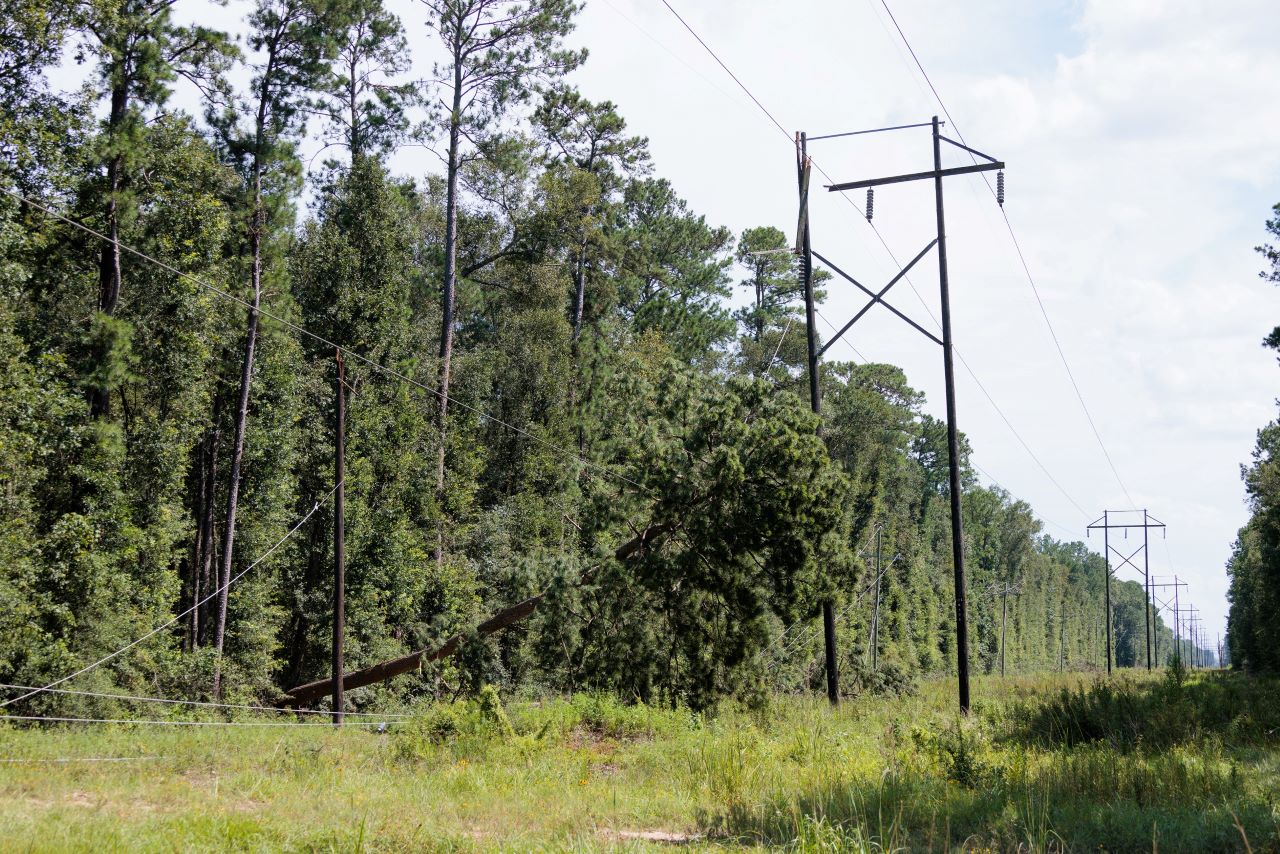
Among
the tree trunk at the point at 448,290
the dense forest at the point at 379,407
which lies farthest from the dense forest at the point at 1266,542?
the tree trunk at the point at 448,290

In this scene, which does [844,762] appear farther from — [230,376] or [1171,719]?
[230,376]

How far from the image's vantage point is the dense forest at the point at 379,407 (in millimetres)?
20156

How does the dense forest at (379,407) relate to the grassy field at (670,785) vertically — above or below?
above

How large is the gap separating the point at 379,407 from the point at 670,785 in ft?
85.2

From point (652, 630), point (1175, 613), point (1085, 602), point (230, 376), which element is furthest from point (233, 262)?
point (1085, 602)

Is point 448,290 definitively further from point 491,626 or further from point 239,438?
point 491,626

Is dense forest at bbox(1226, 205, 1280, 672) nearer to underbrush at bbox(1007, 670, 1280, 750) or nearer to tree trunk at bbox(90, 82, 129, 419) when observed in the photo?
underbrush at bbox(1007, 670, 1280, 750)

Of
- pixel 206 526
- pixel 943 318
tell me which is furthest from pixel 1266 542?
pixel 206 526

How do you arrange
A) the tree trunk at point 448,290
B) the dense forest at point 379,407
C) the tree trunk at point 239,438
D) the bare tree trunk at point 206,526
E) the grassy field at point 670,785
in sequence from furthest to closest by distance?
the tree trunk at point 448,290
the bare tree trunk at point 206,526
the tree trunk at point 239,438
the dense forest at point 379,407
the grassy field at point 670,785

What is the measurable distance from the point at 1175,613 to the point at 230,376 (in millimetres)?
94945

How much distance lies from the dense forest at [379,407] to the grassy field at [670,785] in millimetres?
5741

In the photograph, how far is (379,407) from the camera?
109ft

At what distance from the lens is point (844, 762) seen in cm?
1033

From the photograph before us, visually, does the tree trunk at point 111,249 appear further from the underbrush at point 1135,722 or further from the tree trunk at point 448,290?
the underbrush at point 1135,722
